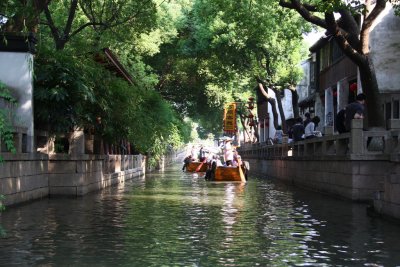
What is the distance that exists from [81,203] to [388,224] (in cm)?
741

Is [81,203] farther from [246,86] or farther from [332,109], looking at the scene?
[246,86]

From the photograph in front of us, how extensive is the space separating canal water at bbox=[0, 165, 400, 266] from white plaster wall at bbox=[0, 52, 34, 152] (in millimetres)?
2236

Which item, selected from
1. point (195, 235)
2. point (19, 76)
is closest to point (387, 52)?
point (19, 76)

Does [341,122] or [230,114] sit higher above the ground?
[230,114]

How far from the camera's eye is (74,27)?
30.3m

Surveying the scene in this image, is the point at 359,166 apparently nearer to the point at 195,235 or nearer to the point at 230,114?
the point at 195,235

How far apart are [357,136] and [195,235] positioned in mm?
7946

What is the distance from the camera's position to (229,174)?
93.4ft

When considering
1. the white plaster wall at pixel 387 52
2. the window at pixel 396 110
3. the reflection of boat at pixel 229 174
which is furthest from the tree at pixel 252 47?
the reflection of boat at pixel 229 174

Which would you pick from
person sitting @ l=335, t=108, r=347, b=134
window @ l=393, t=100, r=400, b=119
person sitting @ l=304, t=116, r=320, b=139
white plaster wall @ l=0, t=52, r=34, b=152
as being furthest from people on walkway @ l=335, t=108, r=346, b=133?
white plaster wall @ l=0, t=52, r=34, b=152

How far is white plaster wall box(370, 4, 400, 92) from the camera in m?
27.6

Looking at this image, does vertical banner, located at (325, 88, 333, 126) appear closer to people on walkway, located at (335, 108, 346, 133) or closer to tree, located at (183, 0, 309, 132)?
tree, located at (183, 0, 309, 132)

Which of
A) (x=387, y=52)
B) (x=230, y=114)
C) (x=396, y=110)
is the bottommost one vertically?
(x=396, y=110)

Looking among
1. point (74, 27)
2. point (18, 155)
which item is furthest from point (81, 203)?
point (74, 27)
